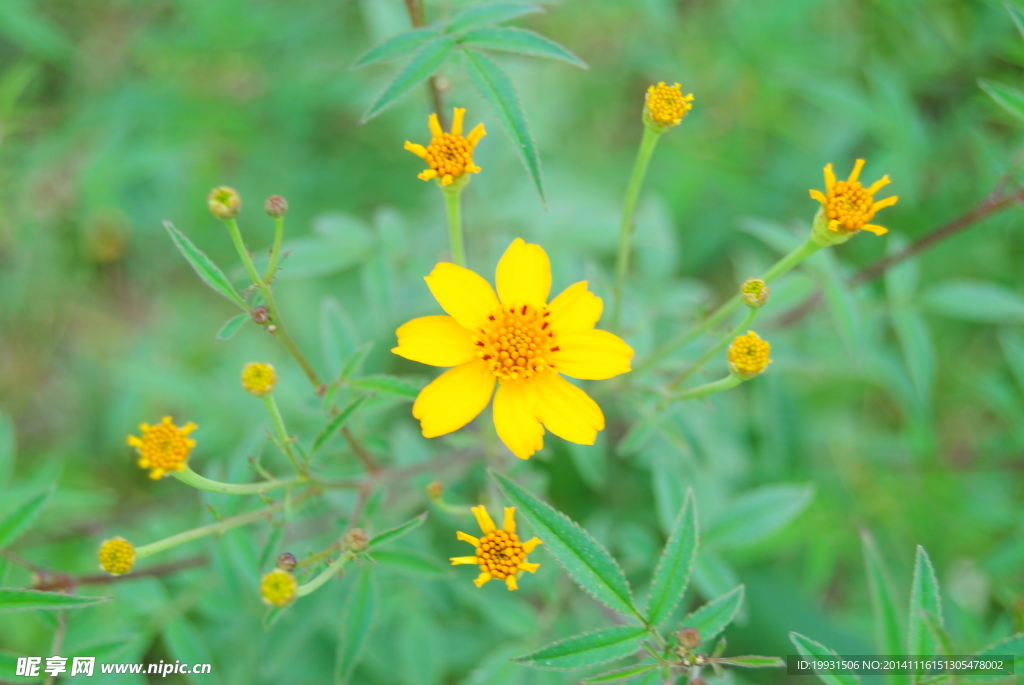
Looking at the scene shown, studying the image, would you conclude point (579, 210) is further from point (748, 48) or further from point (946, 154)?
point (946, 154)

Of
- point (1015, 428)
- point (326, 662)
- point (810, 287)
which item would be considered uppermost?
point (810, 287)

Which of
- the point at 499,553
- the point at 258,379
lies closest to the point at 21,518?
the point at 258,379

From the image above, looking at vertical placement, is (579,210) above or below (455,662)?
above

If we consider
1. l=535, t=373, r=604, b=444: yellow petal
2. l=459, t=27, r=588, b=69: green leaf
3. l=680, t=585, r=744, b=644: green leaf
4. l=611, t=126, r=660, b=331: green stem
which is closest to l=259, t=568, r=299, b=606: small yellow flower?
l=535, t=373, r=604, b=444: yellow petal

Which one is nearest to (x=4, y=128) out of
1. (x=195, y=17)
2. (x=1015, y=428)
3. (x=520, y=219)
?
(x=195, y=17)

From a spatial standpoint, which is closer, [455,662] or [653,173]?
[455,662]

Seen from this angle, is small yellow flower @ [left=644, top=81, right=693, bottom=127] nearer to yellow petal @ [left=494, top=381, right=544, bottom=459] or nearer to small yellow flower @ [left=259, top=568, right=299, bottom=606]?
yellow petal @ [left=494, top=381, right=544, bottom=459]
